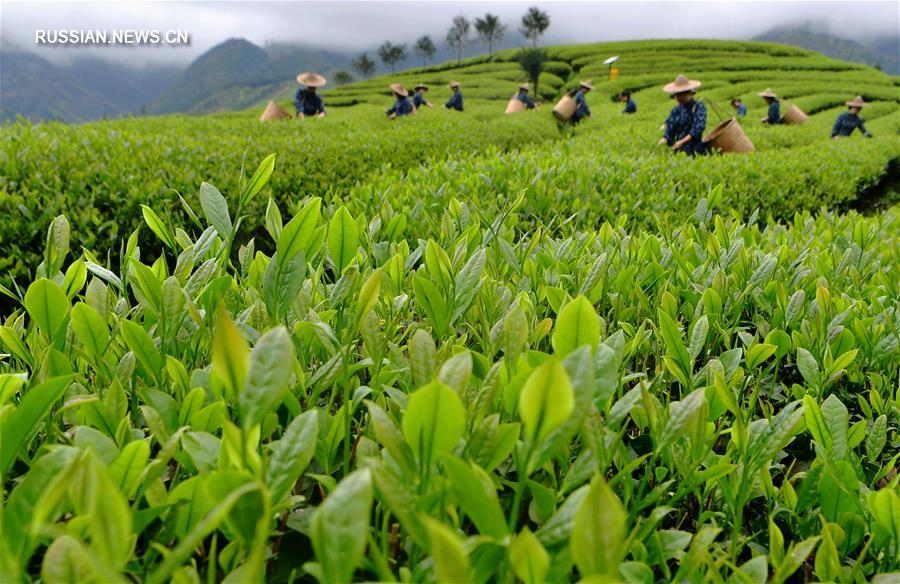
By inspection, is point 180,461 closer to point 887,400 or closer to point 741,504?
point 741,504

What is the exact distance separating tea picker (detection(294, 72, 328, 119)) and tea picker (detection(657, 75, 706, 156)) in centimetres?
835

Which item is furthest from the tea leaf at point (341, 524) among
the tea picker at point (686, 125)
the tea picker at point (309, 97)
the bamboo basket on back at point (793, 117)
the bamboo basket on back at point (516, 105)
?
the bamboo basket on back at point (516, 105)

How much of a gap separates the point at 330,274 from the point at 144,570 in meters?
1.78

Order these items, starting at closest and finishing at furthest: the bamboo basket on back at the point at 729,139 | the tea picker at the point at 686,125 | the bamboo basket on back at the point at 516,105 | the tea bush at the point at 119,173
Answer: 1. the tea bush at the point at 119,173
2. the tea picker at the point at 686,125
3. the bamboo basket on back at the point at 729,139
4. the bamboo basket on back at the point at 516,105

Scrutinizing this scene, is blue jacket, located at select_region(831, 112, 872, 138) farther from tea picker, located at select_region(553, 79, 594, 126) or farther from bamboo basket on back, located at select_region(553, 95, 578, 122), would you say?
bamboo basket on back, located at select_region(553, 95, 578, 122)

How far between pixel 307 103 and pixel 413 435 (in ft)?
49.3

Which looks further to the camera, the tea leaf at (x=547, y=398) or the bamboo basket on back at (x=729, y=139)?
the bamboo basket on back at (x=729, y=139)

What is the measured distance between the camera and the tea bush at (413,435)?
1.79 feet

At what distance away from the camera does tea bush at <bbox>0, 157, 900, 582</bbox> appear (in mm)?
545

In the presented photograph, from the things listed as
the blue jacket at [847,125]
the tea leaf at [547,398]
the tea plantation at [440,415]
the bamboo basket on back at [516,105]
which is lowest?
the tea plantation at [440,415]

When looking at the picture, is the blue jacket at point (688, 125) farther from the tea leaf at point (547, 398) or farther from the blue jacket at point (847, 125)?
the tea leaf at point (547, 398)

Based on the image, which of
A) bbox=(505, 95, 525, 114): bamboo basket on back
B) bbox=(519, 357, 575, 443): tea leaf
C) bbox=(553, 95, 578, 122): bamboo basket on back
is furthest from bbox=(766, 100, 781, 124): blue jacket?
bbox=(519, 357, 575, 443): tea leaf

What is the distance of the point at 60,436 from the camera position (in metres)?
0.86

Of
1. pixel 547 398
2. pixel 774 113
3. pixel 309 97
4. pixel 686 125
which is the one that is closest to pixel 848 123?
pixel 774 113
